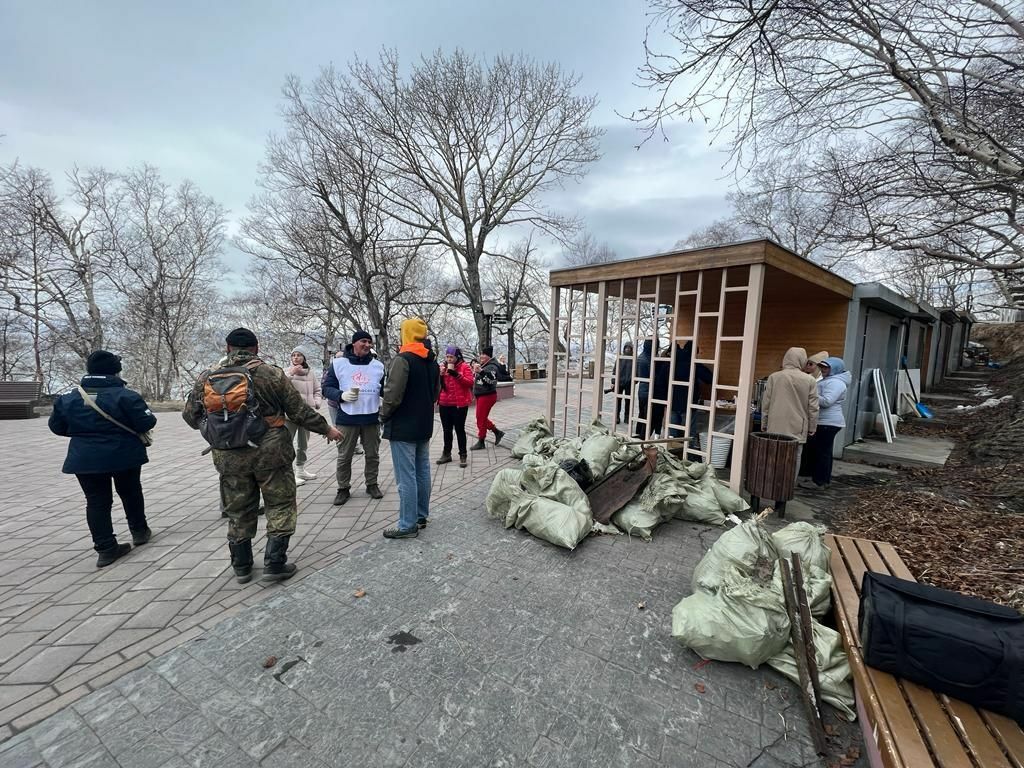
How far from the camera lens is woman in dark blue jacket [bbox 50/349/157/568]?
3076 mm

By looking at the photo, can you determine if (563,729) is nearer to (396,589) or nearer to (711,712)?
(711,712)

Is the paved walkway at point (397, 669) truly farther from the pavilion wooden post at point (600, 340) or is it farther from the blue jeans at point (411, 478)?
the pavilion wooden post at point (600, 340)

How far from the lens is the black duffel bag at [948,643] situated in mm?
1523

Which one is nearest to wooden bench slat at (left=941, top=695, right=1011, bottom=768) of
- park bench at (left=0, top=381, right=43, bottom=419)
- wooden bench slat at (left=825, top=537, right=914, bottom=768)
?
wooden bench slat at (left=825, top=537, right=914, bottom=768)

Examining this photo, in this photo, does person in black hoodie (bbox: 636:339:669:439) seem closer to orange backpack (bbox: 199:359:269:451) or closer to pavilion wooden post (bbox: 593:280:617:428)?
pavilion wooden post (bbox: 593:280:617:428)

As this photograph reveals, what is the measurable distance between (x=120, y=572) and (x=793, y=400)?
6.29 meters

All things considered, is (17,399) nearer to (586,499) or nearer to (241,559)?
(241,559)

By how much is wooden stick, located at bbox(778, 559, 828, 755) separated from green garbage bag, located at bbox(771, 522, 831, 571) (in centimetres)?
28

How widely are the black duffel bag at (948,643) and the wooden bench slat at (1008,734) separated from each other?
31mm

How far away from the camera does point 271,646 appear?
2318mm

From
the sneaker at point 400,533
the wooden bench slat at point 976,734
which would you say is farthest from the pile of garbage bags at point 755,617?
the sneaker at point 400,533

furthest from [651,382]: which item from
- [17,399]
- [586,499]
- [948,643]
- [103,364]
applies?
[17,399]

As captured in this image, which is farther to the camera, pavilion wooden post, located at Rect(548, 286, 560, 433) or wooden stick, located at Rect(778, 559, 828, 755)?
pavilion wooden post, located at Rect(548, 286, 560, 433)

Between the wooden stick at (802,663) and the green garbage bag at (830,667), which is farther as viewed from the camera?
the green garbage bag at (830,667)
